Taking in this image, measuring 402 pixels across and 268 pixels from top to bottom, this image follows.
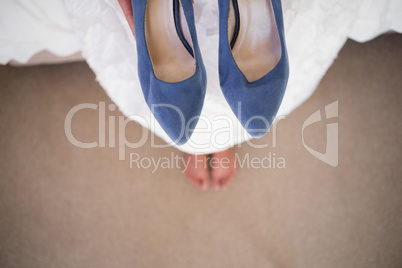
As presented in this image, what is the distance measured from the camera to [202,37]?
72 centimetres

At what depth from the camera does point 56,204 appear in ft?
3.45

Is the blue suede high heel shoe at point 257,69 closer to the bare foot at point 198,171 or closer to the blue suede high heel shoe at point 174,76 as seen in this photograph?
the blue suede high heel shoe at point 174,76

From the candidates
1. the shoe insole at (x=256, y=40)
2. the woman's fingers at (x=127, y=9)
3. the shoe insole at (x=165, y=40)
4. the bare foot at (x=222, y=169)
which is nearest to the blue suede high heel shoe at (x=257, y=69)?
the shoe insole at (x=256, y=40)

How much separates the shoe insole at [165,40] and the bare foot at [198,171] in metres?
0.41

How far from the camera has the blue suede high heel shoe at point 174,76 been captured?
62cm

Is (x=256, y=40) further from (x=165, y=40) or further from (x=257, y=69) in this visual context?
(x=165, y=40)

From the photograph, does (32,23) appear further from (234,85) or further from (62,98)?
(234,85)

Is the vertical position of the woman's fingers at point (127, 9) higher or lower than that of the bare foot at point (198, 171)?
higher

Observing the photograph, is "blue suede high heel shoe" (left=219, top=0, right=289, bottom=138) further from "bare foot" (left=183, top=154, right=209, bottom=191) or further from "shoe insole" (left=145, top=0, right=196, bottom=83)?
"bare foot" (left=183, top=154, right=209, bottom=191)

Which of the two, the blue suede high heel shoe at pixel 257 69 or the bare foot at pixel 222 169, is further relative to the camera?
the bare foot at pixel 222 169

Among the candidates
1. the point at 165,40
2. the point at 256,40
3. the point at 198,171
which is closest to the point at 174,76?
the point at 165,40

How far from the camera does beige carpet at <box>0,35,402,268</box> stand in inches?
39.2

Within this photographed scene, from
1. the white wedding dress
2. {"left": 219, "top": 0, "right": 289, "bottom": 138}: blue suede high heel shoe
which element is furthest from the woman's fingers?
{"left": 219, "top": 0, "right": 289, "bottom": 138}: blue suede high heel shoe

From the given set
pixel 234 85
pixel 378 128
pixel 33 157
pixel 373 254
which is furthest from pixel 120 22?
pixel 373 254
